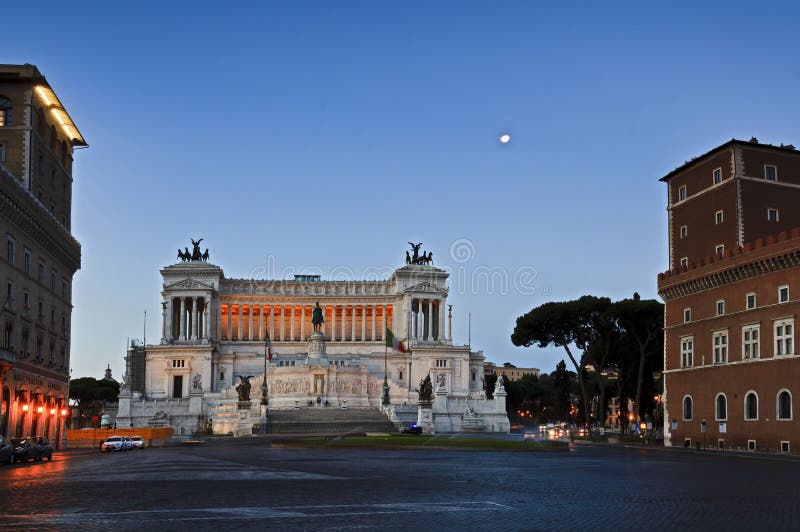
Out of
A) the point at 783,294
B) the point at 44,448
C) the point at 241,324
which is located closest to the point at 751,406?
the point at 783,294

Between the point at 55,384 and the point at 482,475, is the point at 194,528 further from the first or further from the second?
the point at 55,384

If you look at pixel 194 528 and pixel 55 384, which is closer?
pixel 194 528

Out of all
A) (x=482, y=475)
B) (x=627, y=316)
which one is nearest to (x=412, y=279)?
(x=627, y=316)

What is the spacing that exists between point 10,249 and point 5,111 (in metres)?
13.4

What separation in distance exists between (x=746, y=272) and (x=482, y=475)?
109 feet

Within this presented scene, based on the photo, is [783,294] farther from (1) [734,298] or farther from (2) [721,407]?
A: (2) [721,407]

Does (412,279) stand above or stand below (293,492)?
above

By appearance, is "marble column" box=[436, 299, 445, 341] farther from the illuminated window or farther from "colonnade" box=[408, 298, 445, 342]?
the illuminated window

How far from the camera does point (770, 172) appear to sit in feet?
212

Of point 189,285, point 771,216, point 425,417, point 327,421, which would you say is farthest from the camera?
point 189,285

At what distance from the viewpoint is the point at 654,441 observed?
73812 mm

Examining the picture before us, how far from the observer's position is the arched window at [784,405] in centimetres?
5494

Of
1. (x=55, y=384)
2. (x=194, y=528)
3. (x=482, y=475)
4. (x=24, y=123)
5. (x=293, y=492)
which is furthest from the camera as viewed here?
(x=55, y=384)

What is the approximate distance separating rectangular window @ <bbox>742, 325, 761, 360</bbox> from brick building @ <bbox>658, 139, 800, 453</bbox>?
0.06m
